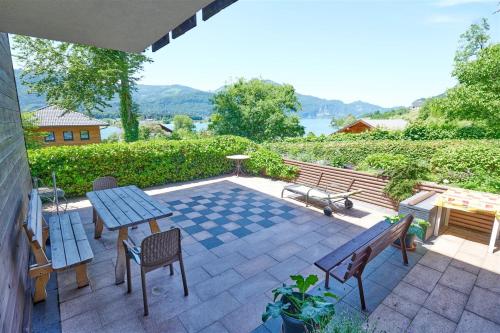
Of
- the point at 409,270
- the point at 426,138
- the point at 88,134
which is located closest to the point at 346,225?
the point at 409,270

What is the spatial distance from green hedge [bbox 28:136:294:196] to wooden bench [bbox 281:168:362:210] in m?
0.58

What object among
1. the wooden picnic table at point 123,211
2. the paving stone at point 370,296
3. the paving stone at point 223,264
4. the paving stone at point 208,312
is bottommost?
the paving stone at point 223,264

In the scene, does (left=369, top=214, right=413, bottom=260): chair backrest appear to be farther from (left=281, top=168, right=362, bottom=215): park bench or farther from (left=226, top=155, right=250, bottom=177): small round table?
(left=226, top=155, right=250, bottom=177): small round table

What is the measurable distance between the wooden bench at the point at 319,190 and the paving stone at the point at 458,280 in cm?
240

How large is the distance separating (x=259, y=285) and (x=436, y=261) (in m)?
2.84

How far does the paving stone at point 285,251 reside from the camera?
4.00 metres

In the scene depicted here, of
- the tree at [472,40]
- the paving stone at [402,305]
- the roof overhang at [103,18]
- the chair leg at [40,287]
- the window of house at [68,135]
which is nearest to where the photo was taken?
the roof overhang at [103,18]

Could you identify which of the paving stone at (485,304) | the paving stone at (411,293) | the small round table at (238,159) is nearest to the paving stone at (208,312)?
the paving stone at (411,293)

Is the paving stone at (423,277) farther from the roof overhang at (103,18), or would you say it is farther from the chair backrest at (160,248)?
the roof overhang at (103,18)

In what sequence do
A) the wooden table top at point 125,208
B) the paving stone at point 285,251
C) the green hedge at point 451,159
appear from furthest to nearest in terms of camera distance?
the green hedge at point 451,159 → the paving stone at point 285,251 → the wooden table top at point 125,208

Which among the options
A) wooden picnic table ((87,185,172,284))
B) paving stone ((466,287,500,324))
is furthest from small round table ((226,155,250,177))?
paving stone ((466,287,500,324))

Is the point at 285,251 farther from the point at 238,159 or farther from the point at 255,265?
the point at 238,159

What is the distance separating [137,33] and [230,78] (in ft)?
70.2

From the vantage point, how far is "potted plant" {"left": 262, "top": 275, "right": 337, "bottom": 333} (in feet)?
6.10
